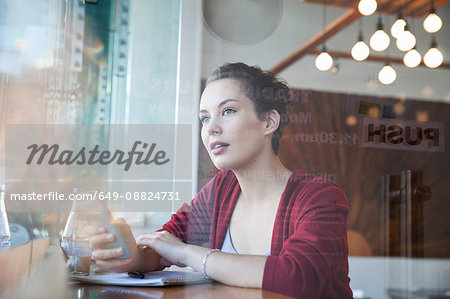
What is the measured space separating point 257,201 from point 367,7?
1074mm

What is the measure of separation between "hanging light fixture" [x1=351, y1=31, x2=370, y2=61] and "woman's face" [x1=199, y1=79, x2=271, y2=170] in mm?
627

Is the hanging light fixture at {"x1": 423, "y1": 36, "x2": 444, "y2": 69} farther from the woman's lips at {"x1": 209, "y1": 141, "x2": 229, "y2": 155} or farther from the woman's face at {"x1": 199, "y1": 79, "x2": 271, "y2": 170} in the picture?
the woman's lips at {"x1": 209, "y1": 141, "x2": 229, "y2": 155}

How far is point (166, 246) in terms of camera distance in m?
1.32

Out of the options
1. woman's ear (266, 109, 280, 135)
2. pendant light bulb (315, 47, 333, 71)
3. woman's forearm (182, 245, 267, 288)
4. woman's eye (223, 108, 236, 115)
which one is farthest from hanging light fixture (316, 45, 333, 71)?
woman's forearm (182, 245, 267, 288)

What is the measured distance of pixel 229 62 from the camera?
158 cm

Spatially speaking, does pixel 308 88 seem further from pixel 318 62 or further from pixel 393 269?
pixel 393 269

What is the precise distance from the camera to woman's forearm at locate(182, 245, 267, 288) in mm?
1188

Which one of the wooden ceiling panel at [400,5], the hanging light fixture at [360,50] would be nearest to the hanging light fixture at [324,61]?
the hanging light fixture at [360,50]

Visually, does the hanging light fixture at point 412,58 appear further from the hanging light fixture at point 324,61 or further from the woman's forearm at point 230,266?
the woman's forearm at point 230,266

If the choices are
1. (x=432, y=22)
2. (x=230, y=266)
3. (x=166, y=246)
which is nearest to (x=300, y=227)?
(x=230, y=266)

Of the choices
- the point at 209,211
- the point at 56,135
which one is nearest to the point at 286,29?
the point at 209,211

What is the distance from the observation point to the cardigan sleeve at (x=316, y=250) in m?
1.31

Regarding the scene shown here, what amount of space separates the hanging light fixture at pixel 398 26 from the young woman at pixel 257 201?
77 centimetres

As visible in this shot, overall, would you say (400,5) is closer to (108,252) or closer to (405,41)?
(405,41)
